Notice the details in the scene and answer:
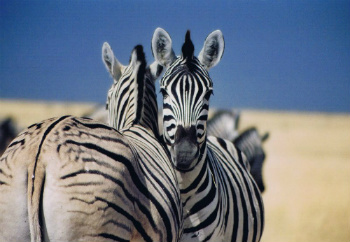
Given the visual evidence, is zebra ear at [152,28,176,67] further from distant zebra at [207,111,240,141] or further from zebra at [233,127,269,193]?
distant zebra at [207,111,240,141]

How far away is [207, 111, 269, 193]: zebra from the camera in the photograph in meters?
6.64

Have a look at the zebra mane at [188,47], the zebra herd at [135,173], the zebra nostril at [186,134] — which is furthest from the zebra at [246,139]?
the zebra nostril at [186,134]

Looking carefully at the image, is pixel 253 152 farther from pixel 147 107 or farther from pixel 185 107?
pixel 185 107

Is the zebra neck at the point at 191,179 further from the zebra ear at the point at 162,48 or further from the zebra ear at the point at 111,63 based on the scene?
the zebra ear at the point at 111,63

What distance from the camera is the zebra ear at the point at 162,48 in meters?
4.52

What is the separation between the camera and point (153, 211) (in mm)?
2990

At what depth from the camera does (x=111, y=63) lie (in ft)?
17.6

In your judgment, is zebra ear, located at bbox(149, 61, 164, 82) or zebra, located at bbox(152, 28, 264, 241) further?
zebra ear, located at bbox(149, 61, 164, 82)

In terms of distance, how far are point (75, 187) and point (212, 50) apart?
2.46 metres

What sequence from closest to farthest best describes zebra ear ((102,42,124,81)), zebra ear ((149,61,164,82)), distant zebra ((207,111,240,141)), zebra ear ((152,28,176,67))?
zebra ear ((152,28,176,67)), zebra ear ((149,61,164,82)), zebra ear ((102,42,124,81)), distant zebra ((207,111,240,141))

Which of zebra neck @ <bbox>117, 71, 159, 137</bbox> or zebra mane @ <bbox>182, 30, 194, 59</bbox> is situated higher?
zebra mane @ <bbox>182, 30, 194, 59</bbox>

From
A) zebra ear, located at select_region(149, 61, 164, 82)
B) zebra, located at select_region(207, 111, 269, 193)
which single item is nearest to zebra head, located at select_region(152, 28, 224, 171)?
zebra ear, located at select_region(149, 61, 164, 82)

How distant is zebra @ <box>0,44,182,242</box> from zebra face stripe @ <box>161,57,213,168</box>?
86 cm

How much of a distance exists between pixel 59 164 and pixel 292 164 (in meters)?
20.8
